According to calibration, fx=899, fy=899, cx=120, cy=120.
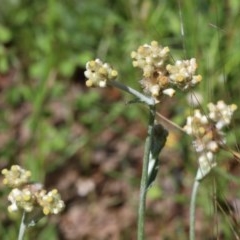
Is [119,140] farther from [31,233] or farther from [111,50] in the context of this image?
[31,233]

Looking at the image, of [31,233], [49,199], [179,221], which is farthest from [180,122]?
[49,199]

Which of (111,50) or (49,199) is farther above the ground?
(111,50)

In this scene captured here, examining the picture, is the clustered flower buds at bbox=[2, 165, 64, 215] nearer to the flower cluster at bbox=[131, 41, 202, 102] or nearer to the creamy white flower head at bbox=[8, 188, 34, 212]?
the creamy white flower head at bbox=[8, 188, 34, 212]

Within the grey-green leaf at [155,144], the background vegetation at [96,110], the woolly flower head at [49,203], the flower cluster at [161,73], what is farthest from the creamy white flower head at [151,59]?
the background vegetation at [96,110]

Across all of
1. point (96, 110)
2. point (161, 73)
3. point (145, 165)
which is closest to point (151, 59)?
point (161, 73)

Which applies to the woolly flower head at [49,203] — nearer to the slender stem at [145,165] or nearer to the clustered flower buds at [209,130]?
the slender stem at [145,165]

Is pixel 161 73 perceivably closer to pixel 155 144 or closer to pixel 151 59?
pixel 151 59
